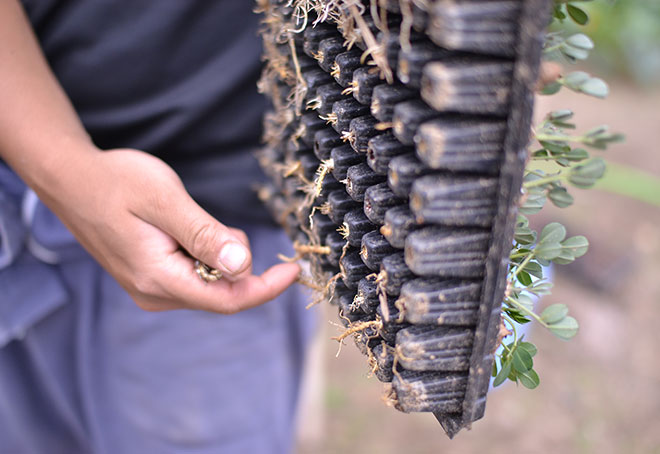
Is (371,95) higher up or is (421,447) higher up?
(371,95)

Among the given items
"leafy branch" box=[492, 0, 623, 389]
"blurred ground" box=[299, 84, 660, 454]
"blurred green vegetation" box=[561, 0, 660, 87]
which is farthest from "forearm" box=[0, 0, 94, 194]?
"blurred green vegetation" box=[561, 0, 660, 87]

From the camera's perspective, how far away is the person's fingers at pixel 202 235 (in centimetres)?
55

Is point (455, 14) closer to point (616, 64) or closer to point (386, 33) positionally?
point (386, 33)

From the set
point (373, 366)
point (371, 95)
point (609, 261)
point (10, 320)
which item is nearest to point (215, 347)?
point (10, 320)

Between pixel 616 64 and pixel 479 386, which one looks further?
pixel 616 64

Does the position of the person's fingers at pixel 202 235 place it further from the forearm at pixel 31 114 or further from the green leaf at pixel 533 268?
the green leaf at pixel 533 268

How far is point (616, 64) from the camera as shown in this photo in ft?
9.85

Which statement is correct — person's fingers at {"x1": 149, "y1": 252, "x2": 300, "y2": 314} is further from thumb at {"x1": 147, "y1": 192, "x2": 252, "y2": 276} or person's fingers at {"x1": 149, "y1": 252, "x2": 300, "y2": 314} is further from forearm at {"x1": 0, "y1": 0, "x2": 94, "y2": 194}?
forearm at {"x1": 0, "y1": 0, "x2": 94, "y2": 194}

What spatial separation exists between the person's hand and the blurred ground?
1.01 metres

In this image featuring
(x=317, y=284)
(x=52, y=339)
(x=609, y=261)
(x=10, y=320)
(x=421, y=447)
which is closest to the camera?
(x=317, y=284)

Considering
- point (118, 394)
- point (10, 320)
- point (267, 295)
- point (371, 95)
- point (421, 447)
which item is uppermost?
point (371, 95)

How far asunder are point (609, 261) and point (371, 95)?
64.0 inches

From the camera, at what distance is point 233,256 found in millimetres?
545

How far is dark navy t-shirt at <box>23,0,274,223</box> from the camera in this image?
72 centimetres
